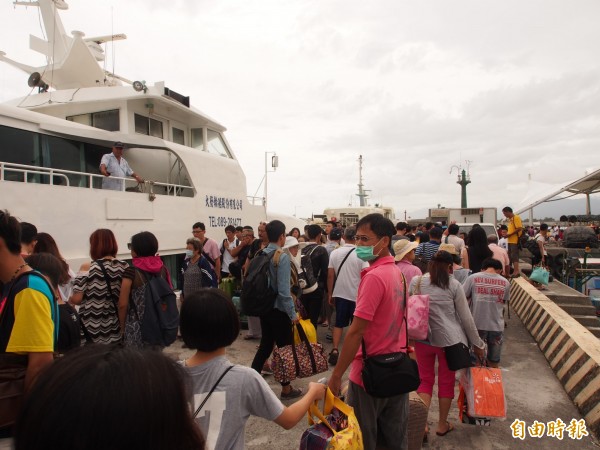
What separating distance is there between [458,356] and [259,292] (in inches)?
75.8

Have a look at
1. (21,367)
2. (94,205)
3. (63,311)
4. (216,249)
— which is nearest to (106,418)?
(21,367)

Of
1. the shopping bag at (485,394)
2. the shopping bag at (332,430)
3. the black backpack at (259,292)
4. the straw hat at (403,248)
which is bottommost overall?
the shopping bag at (485,394)

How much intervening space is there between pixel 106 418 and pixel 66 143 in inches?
313

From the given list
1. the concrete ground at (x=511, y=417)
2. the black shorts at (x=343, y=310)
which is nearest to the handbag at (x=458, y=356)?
the concrete ground at (x=511, y=417)

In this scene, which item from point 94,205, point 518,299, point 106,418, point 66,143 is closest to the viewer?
point 106,418

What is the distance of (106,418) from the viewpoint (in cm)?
69

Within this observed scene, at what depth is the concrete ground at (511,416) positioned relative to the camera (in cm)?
346

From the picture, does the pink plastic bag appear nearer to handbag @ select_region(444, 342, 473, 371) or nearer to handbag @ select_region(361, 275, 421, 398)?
handbag @ select_region(444, 342, 473, 371)

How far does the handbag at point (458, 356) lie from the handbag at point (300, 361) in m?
1.07

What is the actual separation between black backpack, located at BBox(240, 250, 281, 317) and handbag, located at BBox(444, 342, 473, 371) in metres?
1.71

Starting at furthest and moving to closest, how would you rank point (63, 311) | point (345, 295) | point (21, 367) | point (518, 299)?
point (518, 299), point (345, 295), point (63, 311), point (21, 367)

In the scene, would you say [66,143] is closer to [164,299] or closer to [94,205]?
[94,205]

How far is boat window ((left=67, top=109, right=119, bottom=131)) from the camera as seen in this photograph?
336 inches

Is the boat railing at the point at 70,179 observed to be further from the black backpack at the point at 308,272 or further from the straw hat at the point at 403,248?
the straw hat at the point at 403,248
